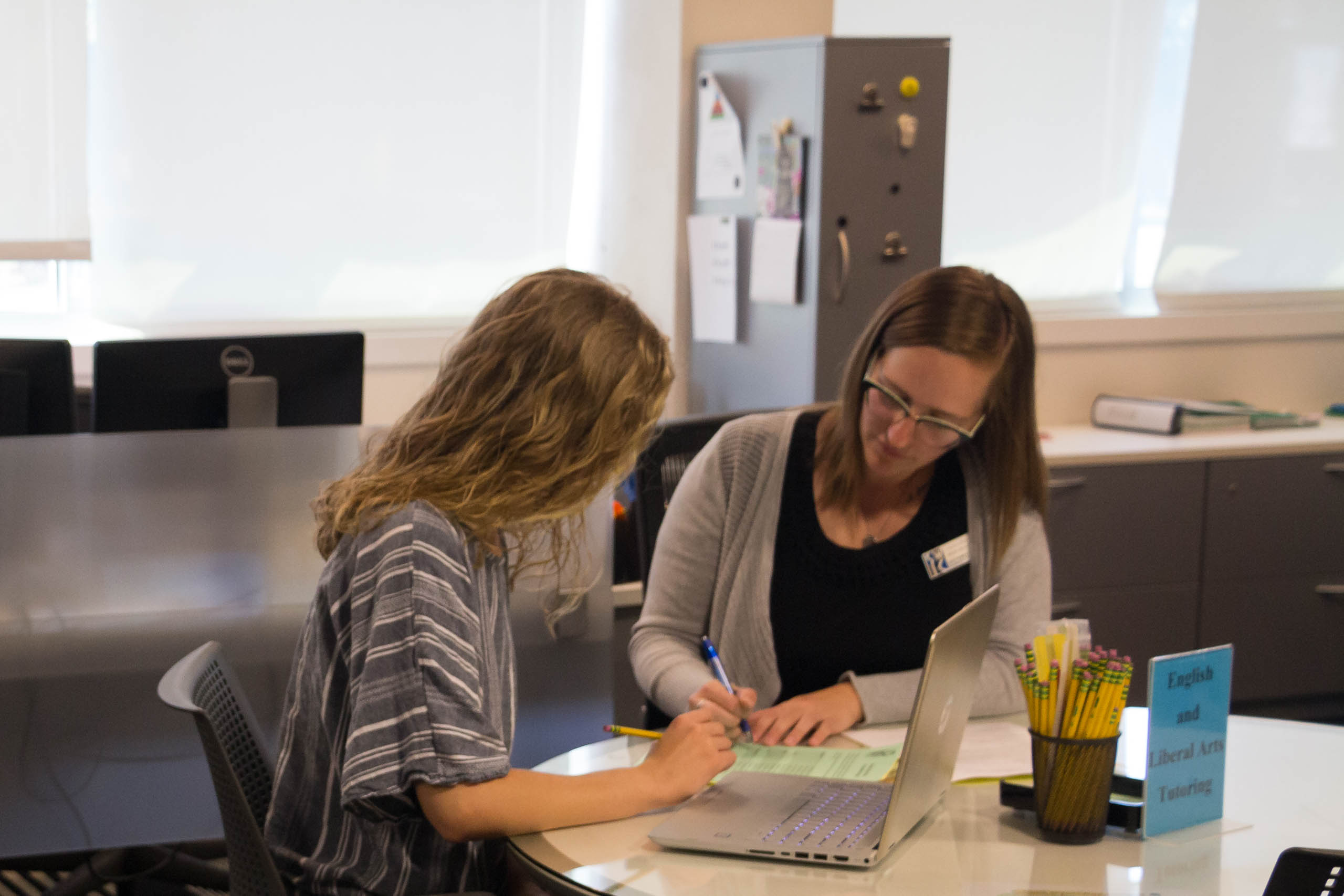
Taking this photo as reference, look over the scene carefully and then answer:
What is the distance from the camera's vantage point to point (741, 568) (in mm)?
1817

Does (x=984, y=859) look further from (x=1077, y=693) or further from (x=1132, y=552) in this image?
(x=1132, y=552)

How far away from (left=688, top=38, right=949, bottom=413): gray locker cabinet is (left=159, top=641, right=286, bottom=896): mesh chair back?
2009 mm

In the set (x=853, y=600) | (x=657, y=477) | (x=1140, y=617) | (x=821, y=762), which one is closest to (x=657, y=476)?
(x=657, y=477)

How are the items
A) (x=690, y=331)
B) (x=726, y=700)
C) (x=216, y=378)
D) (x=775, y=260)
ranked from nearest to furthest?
1. (x=726, y=700)
2. (x=216, y=378)
3. (x=775, y=260)
4. (x=690, y=331)

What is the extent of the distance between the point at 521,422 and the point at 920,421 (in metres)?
0.65

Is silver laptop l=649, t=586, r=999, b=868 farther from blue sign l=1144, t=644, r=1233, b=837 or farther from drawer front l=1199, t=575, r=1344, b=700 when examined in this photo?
drawer front l=1199, t=575, r=1344, b=700

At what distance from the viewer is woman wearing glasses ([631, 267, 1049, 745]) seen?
177 centimetres

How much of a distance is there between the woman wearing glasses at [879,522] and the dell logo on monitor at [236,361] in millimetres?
786

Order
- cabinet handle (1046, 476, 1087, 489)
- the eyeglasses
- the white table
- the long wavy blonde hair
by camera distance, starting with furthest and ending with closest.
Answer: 1. cabinet handle (1046, 476, 1087, 489)
2. the eyeglasses
3. the long wavy blonde hair
4. the white table

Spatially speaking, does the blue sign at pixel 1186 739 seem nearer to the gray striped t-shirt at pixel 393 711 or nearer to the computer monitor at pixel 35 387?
the gray striped t-shirt at pixel 393 711

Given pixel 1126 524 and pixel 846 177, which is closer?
pixel 846 177

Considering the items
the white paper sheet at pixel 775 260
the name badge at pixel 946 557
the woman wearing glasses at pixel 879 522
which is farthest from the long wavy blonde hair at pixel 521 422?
the white paper sheet at pixel 775 260

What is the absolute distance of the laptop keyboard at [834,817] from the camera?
1239 mm

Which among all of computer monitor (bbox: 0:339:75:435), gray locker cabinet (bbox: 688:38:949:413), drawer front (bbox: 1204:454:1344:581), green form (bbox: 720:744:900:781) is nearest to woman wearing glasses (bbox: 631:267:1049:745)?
green form (bbox: 720:744:900:781)
